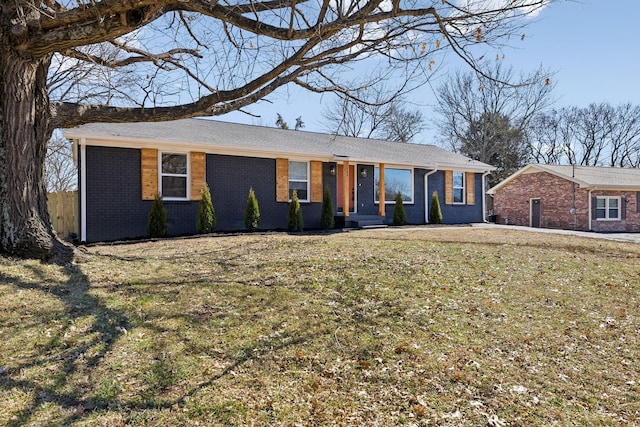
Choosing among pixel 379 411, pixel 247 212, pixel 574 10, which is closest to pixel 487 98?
pixel 247 212

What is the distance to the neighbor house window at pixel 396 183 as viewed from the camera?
15780 millimetres

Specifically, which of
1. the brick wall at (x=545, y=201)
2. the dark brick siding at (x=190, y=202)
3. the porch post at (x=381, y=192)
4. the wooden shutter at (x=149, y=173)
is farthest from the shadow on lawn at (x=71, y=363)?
the brick wall at (x=545, y=201)

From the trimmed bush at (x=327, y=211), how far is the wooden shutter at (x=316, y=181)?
1.75 ft

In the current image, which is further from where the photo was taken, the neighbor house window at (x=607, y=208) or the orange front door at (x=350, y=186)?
the neighbor house window at (x=607, y=208)

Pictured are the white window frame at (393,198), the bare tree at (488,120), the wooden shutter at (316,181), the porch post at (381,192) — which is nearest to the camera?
the wooden shutter at (316,181)

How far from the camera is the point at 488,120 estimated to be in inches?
1241

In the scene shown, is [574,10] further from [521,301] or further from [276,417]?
[276,417]

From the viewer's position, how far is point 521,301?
5531mm

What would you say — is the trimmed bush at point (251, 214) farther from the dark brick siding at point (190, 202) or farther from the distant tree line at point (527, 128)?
the distant tree line at point (527, 128)

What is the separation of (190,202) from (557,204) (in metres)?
19.5

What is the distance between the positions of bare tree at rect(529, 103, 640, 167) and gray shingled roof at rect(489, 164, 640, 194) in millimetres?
13056

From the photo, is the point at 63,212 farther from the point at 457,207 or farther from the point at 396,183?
the point at 457,207

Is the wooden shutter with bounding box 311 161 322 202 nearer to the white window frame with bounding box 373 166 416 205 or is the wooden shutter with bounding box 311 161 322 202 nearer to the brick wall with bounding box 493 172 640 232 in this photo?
the white window frame with bounding box 373 166 416 205

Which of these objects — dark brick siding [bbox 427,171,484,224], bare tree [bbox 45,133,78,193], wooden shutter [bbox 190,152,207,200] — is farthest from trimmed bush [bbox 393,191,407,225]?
bare tree [bbox 45,133,78,193]
